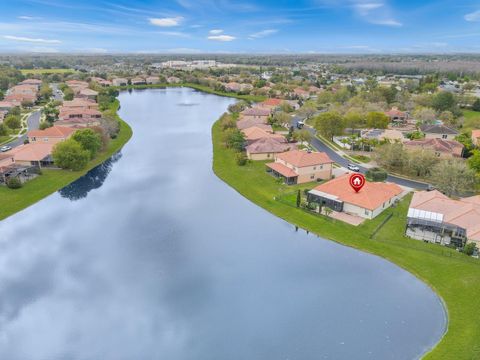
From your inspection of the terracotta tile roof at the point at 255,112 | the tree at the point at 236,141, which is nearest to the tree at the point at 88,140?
the tree at the point at 236,141

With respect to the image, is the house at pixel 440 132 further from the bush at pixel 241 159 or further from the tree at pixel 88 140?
the tree at pixel 88 140

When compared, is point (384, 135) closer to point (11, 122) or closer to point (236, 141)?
point (236, 141)

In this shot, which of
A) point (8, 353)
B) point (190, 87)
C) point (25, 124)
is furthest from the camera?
point (190, 87)

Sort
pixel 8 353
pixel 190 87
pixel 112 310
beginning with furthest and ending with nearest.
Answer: pixel 190 87
pixel 112 310
pixel 8 353

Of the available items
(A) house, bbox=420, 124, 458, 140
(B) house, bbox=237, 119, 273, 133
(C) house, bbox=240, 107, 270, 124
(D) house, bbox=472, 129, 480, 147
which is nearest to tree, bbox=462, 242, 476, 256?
(D) house, bbox=472, 129, 480, 147

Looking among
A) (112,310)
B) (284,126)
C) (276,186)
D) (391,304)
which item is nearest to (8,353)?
(112,310)

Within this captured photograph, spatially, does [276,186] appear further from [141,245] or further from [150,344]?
[150,344]

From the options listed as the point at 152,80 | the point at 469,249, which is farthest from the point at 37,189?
the point at 152,80
